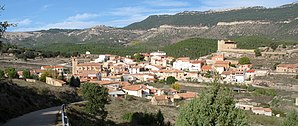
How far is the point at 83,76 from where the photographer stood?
63.2 meters

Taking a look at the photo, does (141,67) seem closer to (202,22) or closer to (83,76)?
(83,76)

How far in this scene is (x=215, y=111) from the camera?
945 cm

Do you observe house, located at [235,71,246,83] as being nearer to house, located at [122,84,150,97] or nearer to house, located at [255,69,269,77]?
house, located at [255,69,269,77]

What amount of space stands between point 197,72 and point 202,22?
399 ft

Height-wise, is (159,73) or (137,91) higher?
(159,73)

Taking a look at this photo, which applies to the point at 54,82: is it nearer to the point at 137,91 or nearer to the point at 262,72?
the point at 137,91

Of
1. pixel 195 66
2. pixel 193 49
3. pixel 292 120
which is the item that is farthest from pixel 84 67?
pixel 292 120

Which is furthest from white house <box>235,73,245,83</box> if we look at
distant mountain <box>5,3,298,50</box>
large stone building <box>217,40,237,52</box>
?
distant mountain <box>5,3,298,50</box>

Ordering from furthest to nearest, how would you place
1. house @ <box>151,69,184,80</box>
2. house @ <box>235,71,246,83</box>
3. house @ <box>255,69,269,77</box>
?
house @ <box>151,69,184,80</box> → house @ <box>255,69,269,77</box> → house @ <box>235,71,246,83</box>

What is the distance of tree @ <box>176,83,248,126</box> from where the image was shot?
9427 millimetres

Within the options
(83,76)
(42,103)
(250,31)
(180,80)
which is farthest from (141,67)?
(250,31)

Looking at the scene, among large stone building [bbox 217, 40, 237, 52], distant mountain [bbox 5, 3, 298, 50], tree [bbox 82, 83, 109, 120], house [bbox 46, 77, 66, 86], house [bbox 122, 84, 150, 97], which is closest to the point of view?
tree [bbox 82, 83, 109, 120]

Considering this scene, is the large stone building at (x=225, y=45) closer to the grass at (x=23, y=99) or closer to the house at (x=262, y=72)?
the house at (x=262, y=72)

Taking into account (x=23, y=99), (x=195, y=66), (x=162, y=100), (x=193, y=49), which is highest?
(x=23, y=99)
